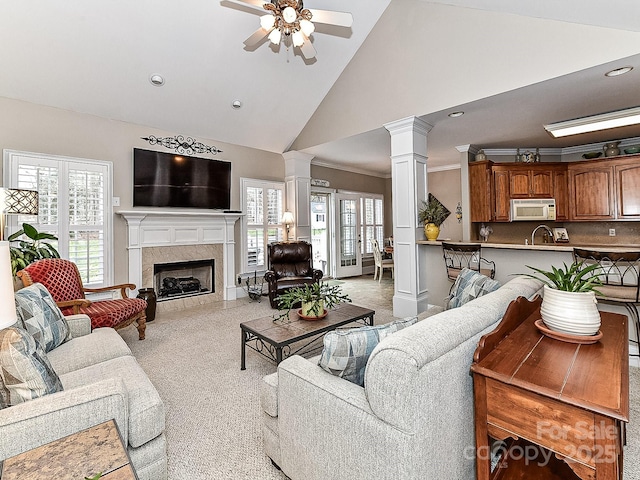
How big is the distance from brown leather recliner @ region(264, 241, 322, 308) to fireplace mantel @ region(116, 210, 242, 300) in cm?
85

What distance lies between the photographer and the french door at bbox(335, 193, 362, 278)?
303 inches

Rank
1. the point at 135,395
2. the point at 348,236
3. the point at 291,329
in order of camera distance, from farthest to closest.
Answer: the point at 348,236 < the point at 291,329 < the point at 135,395

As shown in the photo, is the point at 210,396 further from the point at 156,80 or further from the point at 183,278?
the point at 156,80

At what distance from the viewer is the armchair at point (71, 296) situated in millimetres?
2951

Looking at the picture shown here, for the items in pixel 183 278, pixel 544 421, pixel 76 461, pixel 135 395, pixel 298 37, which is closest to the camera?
pixel 76 461

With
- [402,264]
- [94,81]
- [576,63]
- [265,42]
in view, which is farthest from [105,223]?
[576,63]

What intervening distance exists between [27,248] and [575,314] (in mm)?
5013

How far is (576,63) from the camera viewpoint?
9.33ft

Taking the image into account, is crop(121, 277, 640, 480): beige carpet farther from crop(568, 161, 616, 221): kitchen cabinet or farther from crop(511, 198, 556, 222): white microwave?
crop(568, 161, 616, 221): kitchen cabinet

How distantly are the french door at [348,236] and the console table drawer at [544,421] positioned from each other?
21.5 feet

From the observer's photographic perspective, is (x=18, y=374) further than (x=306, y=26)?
No

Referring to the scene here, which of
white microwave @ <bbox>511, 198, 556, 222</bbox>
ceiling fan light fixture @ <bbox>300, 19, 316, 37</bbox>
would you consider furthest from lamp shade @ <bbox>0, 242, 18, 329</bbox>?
white microwave @ <bbox>511, 198, 556, 222</bbox>

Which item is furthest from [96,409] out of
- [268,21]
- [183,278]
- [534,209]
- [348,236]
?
[348,236]

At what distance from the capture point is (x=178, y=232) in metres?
5.07
